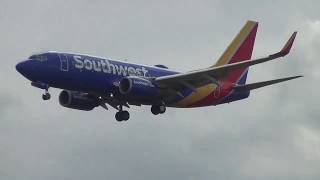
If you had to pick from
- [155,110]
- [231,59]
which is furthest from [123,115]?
[231,59]

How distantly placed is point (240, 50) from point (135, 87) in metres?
16.8

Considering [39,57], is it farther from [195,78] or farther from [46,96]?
[195,78]

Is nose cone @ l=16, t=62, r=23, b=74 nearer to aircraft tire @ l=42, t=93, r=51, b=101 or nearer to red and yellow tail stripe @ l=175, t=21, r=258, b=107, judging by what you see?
aircraft tire @ l=42, t=93, r=51, b=101

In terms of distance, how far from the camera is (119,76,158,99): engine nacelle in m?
Answer: 87.8

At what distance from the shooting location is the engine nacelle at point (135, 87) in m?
87.8

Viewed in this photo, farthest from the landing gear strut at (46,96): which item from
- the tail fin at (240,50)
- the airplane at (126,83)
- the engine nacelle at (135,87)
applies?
the tail fin at (240,50)

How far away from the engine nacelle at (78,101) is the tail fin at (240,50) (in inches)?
492

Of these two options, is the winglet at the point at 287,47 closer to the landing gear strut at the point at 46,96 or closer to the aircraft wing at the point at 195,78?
the aircraft wing at the point at 195,78

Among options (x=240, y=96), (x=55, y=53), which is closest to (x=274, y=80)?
(x=240, y=96)

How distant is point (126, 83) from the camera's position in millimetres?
88250

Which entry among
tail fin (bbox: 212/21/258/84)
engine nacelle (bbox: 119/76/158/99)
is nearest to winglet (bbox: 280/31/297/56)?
engine nacelle (bbox: 119/76/158/99)

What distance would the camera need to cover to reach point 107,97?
91375 mm

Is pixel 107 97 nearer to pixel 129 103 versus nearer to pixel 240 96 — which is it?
pixel 129 103

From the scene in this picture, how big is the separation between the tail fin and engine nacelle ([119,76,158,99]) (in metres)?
11.1
